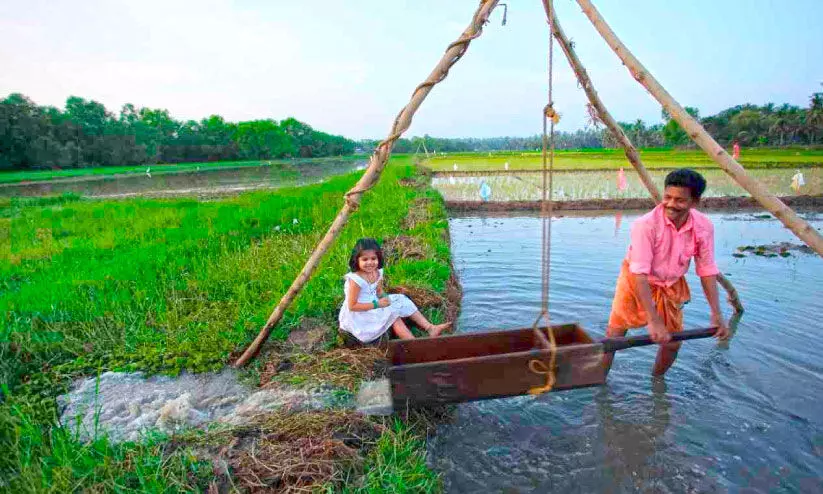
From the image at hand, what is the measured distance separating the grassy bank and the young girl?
497 millimetres

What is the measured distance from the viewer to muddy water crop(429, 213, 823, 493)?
8.26ft

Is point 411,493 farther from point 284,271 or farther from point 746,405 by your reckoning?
point 284,271

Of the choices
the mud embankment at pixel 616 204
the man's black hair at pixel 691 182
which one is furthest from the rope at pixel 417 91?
the mud embankment at pixel 616 204

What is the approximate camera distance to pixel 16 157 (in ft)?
118

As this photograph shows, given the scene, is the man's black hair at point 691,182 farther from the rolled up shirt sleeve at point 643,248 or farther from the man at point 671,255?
the rolled up shirt sleeve at point 643,248

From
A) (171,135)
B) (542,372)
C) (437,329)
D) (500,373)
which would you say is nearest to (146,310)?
(437,329)

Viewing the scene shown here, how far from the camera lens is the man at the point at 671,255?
2.47m

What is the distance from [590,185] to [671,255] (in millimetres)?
14832

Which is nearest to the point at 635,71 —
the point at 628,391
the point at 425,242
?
the point at 628,391

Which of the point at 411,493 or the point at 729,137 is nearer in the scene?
the point at 411,493

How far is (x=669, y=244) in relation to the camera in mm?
2645

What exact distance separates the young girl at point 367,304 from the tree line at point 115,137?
4322 cm

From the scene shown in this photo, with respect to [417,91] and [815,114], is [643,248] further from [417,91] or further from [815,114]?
[815,114]

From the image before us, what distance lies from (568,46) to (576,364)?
188 centimetres
